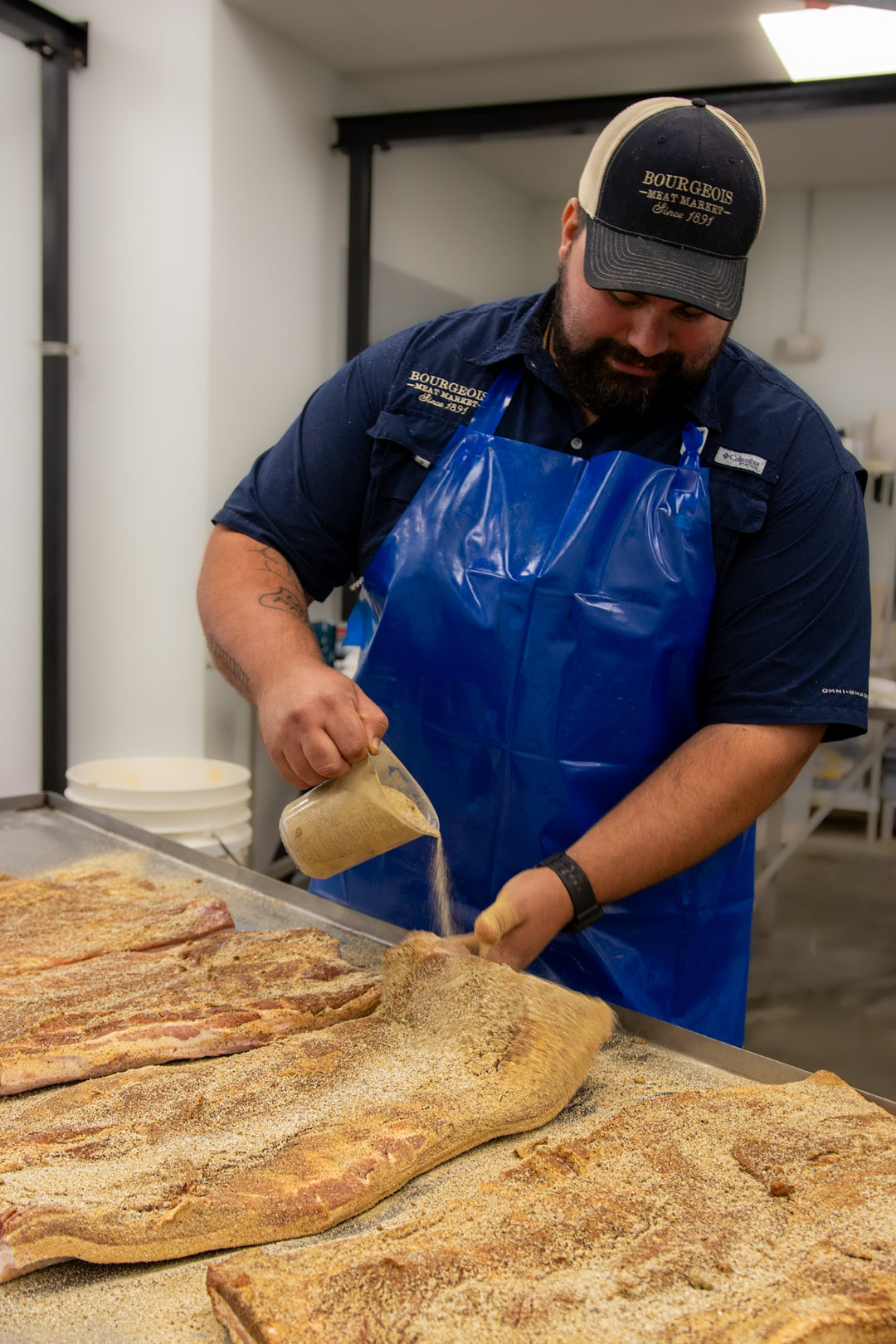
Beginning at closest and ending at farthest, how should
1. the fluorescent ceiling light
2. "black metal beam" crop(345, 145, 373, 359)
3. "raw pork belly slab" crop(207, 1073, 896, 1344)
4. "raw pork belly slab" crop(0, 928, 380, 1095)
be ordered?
"raw pork belly slab" crop(207, 1073, 896, 1344) → "raw pork belly slab" crop(0, 928, 380, 1095) → the fluorescent ceiling light → "black metal beam" crop(345, 145, 373, 359)

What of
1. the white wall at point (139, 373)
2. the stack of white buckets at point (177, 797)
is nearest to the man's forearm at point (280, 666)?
the stack of white buckets at point (177, 797)

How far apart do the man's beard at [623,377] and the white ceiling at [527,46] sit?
9.72ft

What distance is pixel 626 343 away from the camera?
171 centimetres

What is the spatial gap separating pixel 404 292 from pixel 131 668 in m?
2.41

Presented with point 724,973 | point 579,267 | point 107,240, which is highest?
point 107,240

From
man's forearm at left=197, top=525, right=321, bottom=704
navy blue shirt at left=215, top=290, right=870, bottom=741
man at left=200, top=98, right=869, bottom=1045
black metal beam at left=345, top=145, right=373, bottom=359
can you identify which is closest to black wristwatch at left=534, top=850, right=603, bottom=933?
man at left=200, top=98, right=869, bottom=1045

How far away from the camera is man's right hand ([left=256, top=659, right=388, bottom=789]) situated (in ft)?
4.70

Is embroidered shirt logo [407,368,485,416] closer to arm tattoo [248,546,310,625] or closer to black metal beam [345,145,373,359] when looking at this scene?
arm tattoo [248,546,310,625]

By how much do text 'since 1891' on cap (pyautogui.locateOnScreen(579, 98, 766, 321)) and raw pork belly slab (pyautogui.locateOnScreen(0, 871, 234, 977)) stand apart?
121cm

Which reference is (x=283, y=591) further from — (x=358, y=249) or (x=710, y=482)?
(x=358, y=249)

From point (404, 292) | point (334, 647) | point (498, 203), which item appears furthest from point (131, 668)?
point (498, 203)

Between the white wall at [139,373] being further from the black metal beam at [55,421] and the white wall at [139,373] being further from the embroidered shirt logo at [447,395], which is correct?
the embroidered shirt logo at [447,395]

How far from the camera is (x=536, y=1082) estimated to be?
1.26m

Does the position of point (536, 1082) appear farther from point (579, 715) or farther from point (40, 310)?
point (40, 310)
